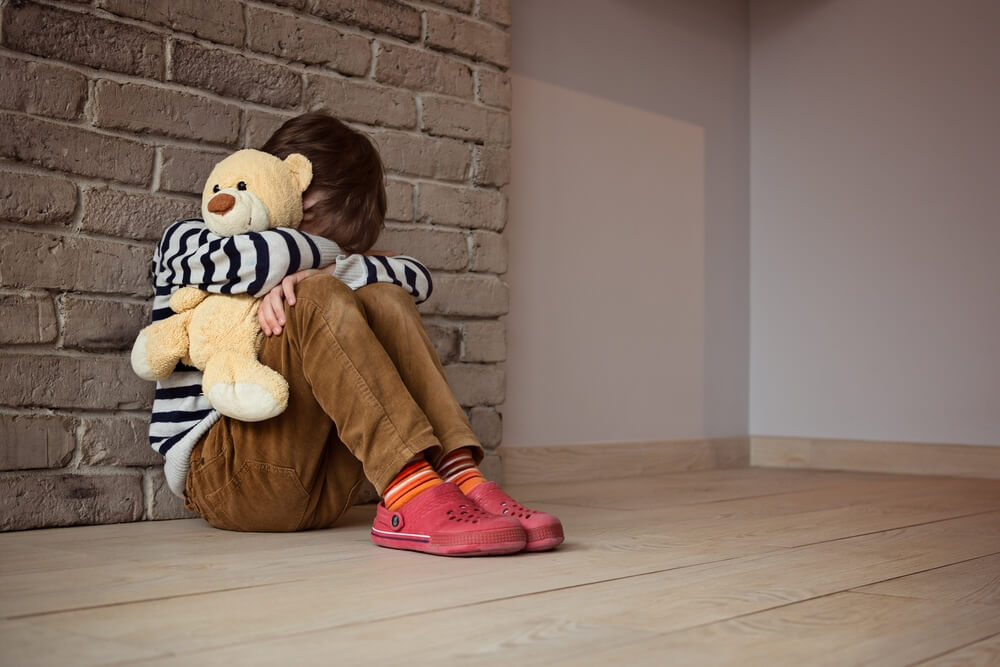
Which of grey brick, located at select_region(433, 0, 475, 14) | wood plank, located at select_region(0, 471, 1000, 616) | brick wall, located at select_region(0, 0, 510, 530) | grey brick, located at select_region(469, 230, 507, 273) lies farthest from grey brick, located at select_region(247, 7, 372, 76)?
wood plank, located at select_region(0, 471, 1000, 616)

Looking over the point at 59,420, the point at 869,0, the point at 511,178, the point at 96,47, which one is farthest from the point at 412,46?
the point at 869,0

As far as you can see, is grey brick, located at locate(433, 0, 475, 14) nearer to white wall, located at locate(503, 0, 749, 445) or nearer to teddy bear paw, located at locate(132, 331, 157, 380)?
white wall, located at locate(503, 0, 749, 445)

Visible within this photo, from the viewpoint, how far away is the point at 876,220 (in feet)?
9.54

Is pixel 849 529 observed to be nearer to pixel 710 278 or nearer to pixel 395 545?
pixel 395 545

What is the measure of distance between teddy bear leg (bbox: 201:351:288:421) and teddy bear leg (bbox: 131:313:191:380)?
9cm

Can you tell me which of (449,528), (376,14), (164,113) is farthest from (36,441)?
(376,14)

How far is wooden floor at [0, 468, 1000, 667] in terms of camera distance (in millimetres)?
854

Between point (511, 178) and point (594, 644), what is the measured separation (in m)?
1.72

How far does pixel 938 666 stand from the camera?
825 millimetres

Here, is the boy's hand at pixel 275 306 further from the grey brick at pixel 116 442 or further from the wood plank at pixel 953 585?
the wood plank at pixel 953 585

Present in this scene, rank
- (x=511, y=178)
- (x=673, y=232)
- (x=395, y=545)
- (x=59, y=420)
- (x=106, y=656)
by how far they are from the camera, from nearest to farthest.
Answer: (x=106, y=656), (x=395, y=545), (x=59, y=420), (x=511, y=178), (x=673, y=232)

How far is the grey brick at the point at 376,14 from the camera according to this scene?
1.98 metres

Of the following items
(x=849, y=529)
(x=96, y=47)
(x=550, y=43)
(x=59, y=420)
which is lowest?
(x=849, y=529)

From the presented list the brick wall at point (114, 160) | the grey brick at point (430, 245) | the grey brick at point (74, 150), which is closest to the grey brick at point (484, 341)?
the grey brick at point (430, 245)
